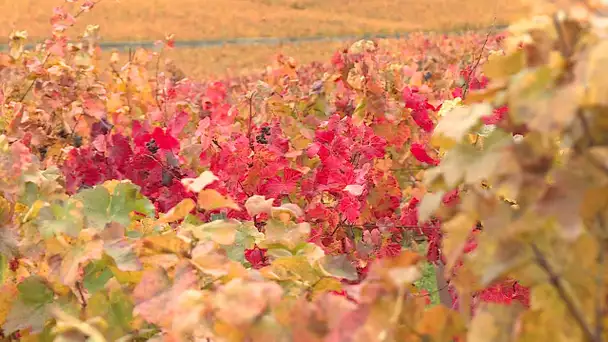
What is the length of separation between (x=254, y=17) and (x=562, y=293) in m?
26.1

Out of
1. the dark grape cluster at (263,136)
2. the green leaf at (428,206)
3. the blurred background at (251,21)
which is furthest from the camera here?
the blurred background at (251,21)

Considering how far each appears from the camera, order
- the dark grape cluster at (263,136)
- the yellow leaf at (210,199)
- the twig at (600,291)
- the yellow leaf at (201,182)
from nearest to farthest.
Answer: the twig at (600,291) → the yellow leaf at (201,182) → the yellow leaf at (210,199) → the dark grape cluster at (263,136)

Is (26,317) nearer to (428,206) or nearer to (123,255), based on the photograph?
(123,255)

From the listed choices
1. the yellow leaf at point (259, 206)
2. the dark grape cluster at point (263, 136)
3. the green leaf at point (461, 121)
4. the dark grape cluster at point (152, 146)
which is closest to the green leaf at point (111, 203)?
the yellow leaf at point (259, 206)

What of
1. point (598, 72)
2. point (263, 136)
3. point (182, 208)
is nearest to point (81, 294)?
point (182, 208)

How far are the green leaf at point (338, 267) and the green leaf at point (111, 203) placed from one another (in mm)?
418

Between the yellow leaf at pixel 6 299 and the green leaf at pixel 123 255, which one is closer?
the green leaf at pixel 123 255

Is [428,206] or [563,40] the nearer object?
[563,40]

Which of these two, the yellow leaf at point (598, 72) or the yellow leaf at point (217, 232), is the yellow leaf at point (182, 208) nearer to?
the yellow leaf at point (217, 232)

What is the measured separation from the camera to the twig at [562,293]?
2.24 feet

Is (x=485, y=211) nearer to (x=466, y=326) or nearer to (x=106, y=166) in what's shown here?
(x=466, y=326)

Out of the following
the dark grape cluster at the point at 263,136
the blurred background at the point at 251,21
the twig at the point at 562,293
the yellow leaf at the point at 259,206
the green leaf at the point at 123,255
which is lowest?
the blurred background at the point at 251,21

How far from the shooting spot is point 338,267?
1.16m

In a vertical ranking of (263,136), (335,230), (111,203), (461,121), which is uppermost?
(461,121)
